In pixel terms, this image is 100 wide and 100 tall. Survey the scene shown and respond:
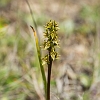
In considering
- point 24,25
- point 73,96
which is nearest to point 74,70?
point 73,96

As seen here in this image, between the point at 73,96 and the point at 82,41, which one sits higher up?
the point at 82,41

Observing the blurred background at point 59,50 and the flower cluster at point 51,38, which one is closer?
the flower cluster at point 51,38

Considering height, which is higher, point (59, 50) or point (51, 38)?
point (59, 50)

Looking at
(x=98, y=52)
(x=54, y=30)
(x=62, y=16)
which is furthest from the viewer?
(x=62, y=16)

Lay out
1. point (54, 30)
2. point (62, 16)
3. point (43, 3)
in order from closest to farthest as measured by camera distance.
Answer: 1. point (54, 30)
2. point (62, 16)
3. point (43, 3)

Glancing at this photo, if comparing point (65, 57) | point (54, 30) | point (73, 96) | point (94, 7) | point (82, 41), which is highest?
point (94, 7)

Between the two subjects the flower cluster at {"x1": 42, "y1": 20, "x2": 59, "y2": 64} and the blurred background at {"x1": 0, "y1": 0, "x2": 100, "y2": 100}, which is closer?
the flower cluster at {"x1": 42, "y1": 20, "x2": 59, "y2": 64}

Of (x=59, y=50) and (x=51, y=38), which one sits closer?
(x=51, y=38)

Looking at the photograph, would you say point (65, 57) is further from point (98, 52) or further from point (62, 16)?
point (62, 16)
